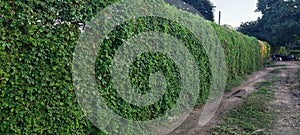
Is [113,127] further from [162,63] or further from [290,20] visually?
[290,20]

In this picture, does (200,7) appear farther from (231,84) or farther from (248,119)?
(248,119)

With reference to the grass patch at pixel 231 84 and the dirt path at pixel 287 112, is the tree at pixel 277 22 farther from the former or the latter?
the dirt path at pixel 287 112

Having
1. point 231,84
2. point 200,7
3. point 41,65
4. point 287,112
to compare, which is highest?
point 200,7

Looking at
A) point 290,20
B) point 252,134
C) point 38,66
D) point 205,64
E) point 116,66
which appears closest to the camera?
point 38,66

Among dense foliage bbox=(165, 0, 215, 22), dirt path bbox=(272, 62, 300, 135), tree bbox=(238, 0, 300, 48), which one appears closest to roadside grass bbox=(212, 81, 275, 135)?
dirt path bbox=(272, 62, 300, 135)

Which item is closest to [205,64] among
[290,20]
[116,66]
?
[116,66]

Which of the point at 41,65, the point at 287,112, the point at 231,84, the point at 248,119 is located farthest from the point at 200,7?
the point at 41,65
